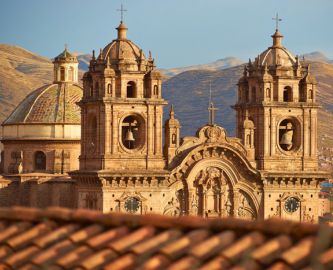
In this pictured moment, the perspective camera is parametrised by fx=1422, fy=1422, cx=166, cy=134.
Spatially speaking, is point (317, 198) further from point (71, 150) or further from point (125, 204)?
point (71, 150)

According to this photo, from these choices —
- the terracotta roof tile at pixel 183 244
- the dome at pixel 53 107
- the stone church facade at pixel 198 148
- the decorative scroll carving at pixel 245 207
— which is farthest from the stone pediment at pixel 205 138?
the terracotta roof tile at pixel 183 244

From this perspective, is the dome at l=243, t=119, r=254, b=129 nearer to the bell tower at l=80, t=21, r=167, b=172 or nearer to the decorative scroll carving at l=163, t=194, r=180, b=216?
the bell tower at l=80, t=21, r=167, b=172

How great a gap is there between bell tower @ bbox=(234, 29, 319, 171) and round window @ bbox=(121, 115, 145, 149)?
199 inches

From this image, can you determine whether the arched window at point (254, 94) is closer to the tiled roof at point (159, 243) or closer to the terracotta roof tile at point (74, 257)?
the tiled roof at point (159, 243)

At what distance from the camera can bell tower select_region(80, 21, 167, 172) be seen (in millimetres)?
61281

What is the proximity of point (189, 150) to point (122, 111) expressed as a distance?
362cm

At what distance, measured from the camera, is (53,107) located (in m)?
74.2

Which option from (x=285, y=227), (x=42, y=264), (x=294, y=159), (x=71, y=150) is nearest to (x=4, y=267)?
(x=42, y=264)

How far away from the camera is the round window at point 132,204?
6112cm

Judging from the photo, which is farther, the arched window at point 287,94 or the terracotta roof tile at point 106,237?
the arched window at point 287,94

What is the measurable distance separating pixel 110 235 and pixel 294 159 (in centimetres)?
5253

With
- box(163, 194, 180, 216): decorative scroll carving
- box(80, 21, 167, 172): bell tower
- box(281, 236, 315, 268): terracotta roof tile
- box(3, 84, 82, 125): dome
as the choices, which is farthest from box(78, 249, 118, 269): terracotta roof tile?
box(3, 84, 82, 125): dome

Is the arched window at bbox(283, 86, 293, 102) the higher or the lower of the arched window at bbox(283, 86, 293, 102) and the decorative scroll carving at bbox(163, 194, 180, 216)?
the higher

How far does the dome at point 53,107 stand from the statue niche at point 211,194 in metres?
12.2
